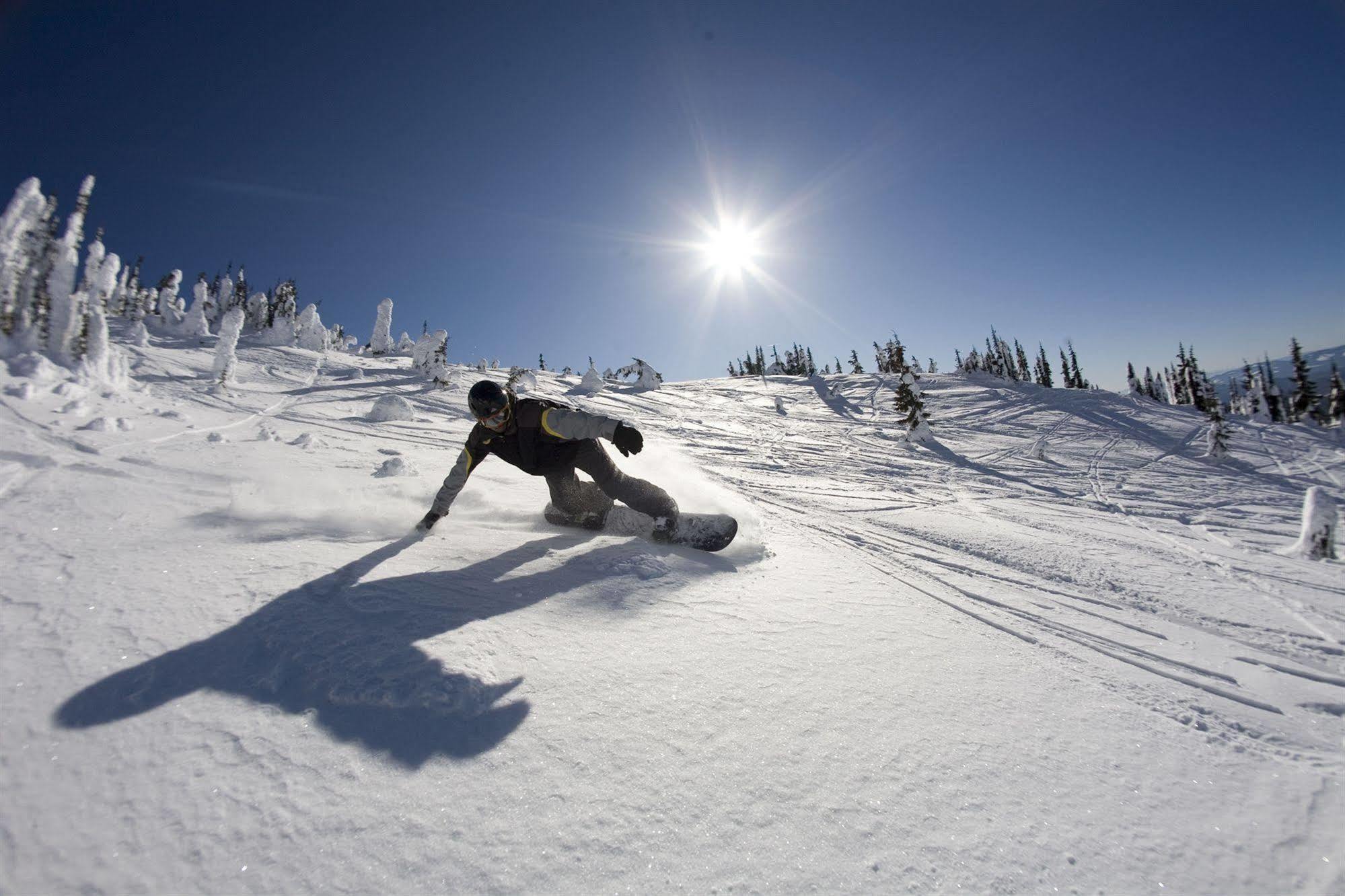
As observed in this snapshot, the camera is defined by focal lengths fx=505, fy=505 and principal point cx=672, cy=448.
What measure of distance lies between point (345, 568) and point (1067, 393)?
119 feet

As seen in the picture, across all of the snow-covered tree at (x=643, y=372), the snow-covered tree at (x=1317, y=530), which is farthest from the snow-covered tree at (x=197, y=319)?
the snow-covered tree at (x=1317, y=530)

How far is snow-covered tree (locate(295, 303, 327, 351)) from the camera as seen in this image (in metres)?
37.0

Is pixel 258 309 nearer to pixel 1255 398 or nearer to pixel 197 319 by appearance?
pixel 197 319

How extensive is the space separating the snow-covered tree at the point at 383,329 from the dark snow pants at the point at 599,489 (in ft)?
169

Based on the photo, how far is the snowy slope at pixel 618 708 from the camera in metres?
1.15

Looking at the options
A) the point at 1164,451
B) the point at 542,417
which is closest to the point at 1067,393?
the point at 1164,451

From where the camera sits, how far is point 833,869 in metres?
1.17

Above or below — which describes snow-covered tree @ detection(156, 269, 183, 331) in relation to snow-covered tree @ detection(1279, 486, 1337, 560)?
above

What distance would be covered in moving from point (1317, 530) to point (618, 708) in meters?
7.68

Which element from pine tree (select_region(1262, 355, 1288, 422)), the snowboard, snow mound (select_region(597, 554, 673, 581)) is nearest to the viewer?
snow mound (select_region(597, 554, 673, 581))

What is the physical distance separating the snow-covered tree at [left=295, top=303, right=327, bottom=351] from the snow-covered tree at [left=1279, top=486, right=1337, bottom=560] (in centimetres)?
3869

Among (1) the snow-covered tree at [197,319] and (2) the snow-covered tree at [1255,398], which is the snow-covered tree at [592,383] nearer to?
(1) the snow-covered tree at [197,319]

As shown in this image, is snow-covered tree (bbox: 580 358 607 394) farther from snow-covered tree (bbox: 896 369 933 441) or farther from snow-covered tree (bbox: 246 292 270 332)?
snow-covered tree (bbox: 246 292 270 332)

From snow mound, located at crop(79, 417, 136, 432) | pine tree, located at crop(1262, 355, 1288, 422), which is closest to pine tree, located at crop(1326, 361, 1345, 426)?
pine tree, located at crop(1262, 355, 1288, 422)
